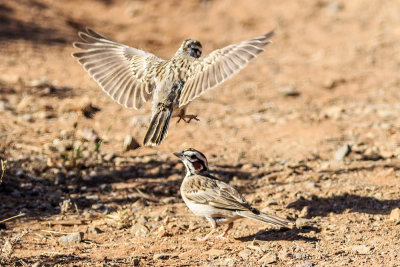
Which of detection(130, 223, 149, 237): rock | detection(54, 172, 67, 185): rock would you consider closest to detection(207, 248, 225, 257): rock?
detection(130, 223, 149, 237): rock

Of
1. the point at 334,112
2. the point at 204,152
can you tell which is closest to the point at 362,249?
the point at 204,152

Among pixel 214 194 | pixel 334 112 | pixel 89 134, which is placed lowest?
pixel 214 194

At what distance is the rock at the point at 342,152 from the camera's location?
352 inches

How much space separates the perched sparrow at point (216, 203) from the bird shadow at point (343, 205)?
0.89 m

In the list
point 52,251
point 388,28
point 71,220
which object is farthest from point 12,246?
point 388,28

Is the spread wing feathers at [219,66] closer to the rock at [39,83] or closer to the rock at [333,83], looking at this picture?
the rock at [39,83]

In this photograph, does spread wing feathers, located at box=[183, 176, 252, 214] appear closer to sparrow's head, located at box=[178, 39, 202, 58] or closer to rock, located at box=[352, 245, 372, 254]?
rock, located at box=[352, 245, 372, 254]

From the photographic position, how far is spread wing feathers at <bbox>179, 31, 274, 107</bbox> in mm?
6672

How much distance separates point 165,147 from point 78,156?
67.1 inches

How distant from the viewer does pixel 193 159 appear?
706 centimetres

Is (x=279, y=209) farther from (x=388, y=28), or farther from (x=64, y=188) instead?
(x=388, y=28)

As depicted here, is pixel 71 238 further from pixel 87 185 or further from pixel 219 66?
pixel 219 66

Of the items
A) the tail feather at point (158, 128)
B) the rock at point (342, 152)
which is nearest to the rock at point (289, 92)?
the rock at point (342, 152)

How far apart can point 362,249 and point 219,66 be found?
8.43 ft
